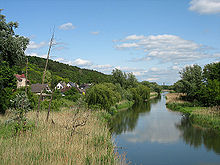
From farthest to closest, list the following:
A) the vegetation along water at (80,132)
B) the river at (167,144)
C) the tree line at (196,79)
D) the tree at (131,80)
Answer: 1. the tree at (131,80)
2. the tree line at (196,79)
3. the river at (167,144)
4. the vegetation along water at (80,132)

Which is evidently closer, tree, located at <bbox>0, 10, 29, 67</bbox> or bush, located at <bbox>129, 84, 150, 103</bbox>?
tree, located at <bbox>0, 10, 29, 67</bbox>

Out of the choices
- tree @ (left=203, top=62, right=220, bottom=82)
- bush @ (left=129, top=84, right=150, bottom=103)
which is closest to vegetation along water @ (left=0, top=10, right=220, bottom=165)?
tree @ (left=203, top=62, right=220, bottom=82)

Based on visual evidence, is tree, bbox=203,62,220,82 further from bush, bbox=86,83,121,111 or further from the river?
bush, bbox=86,83,121,111

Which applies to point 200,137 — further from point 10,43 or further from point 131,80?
point 131,80

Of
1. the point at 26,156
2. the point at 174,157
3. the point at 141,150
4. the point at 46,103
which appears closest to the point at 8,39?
the point at 46,103

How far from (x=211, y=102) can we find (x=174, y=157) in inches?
730

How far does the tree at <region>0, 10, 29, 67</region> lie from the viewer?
45.2ft

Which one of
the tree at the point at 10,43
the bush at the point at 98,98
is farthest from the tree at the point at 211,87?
the tree at the point at 10,43

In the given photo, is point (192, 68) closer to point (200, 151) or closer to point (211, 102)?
point (211, 102)

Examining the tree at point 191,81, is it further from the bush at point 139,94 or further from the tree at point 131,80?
the tree at point 131,80

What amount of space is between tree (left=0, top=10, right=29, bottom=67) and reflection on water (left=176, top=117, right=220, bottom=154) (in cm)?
1298

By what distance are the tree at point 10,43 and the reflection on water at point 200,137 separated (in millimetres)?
12976

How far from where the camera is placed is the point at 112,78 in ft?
156

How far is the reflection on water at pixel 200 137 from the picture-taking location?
14604 mm
